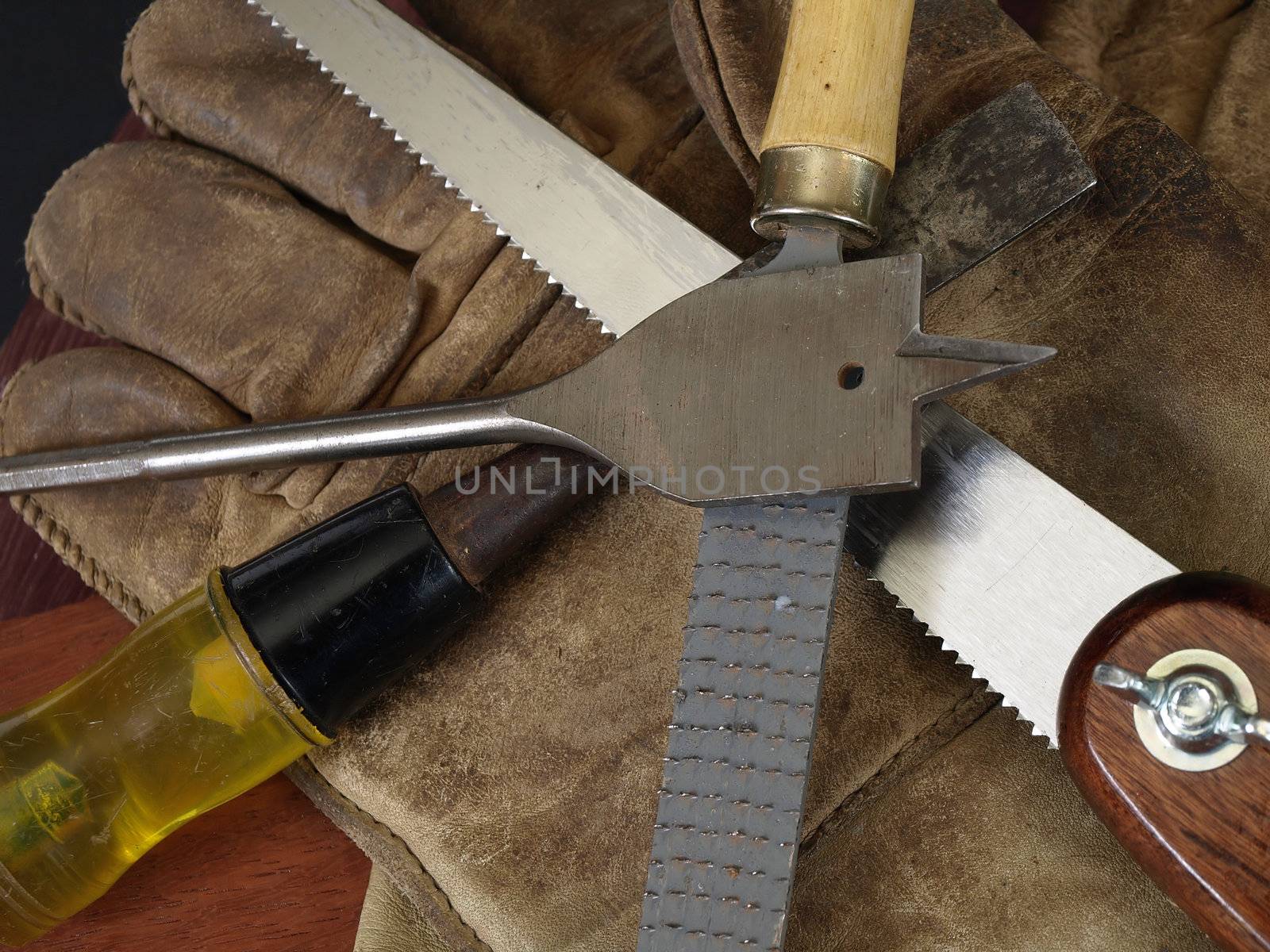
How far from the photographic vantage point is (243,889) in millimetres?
833

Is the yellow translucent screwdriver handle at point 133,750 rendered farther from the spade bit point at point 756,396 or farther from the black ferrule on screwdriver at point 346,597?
the spade bit point at point 756,396

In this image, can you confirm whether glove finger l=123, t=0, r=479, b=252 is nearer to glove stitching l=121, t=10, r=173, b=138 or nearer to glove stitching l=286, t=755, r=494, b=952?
glove stitching l=121, t=10, r=173, b=138

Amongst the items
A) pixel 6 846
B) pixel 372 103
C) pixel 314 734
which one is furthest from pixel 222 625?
pixel 372 103

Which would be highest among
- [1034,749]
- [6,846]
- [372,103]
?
[372,103]

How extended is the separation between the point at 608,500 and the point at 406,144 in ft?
1.11

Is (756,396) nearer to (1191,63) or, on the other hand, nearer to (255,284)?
(255,284)

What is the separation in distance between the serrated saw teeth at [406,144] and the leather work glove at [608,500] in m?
0.02

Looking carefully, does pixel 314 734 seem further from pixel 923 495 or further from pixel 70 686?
pixel 923 495

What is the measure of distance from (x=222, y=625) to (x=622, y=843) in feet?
0.97

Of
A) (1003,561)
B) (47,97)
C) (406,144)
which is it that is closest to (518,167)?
(406,144)

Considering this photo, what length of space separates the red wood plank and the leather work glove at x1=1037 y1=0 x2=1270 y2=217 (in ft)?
2.79

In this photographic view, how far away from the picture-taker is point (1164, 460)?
2.46 ft

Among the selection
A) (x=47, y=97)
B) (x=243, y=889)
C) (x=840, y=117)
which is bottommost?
(x=243, y=889)

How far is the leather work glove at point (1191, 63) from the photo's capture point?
0.89 meters
